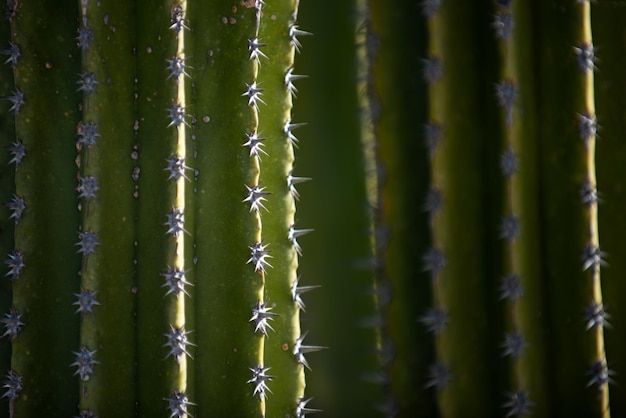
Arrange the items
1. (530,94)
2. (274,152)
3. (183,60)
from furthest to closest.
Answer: (530,94), (274,152), (183,60)

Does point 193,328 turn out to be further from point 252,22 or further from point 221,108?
point 252,22

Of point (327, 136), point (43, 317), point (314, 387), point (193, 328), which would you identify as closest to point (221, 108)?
point (327, 136)

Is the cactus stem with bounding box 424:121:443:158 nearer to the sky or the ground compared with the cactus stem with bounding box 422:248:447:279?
nearer to the sky

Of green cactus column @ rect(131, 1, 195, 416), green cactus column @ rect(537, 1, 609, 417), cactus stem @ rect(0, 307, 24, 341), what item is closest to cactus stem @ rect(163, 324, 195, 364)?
green cactus column @ rect(131, 1, 195, 416)

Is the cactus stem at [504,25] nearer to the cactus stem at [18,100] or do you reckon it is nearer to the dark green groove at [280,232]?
the dark green groove at [280,232]

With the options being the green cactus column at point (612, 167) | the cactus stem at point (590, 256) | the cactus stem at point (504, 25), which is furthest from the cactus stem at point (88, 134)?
the green cactus column at point (612, 167)

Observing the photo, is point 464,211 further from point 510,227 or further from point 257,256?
point 257,256

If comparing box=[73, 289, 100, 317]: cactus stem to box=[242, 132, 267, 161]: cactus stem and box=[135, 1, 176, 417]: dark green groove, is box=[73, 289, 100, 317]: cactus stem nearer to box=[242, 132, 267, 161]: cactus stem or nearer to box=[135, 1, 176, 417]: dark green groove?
box=[135, 1, 176, 417]: dark green groove
